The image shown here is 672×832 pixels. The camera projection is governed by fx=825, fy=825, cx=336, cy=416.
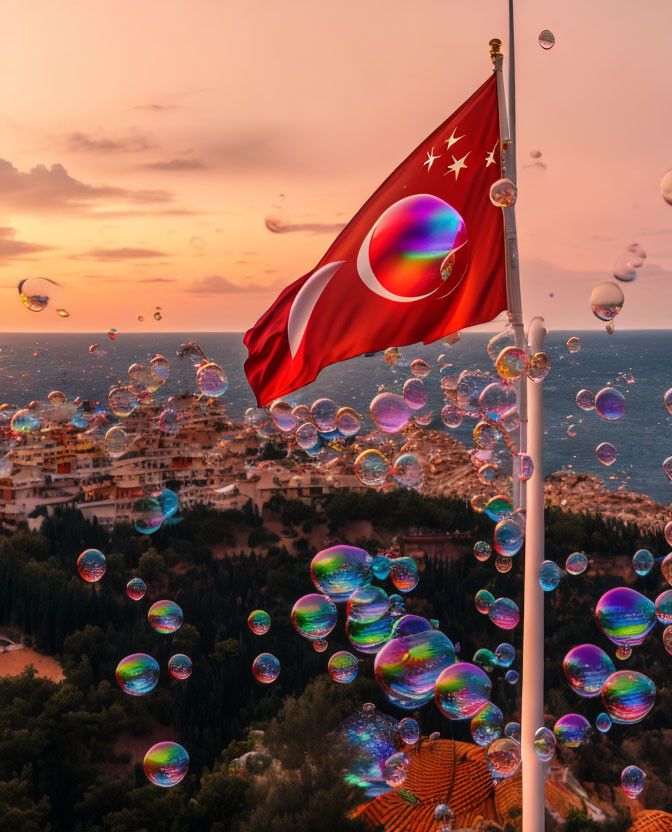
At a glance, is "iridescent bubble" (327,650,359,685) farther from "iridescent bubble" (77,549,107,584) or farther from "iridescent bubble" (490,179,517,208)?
"iridescent bubble" (490,179,517,208)

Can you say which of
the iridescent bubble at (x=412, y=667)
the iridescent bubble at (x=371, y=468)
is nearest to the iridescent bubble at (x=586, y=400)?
the iridescent bubble at (x=371, y=468)

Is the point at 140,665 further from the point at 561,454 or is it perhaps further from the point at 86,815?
the point at 561,454

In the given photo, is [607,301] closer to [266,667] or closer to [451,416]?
[451,416]

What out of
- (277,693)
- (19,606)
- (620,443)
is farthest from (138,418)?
(620,443)

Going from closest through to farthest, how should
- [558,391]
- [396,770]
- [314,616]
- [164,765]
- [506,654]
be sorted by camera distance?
[314,616]
[396,770]
[164,765]
[506,654]
[558,391]

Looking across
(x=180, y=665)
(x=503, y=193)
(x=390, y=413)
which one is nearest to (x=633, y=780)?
(x=390, y=413)

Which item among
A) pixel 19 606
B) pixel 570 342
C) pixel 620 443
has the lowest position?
pixel 19 606
